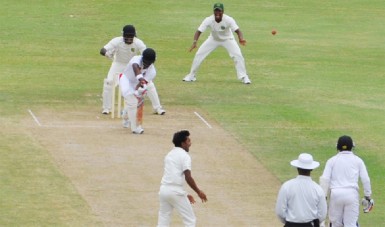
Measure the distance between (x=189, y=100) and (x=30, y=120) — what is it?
448 cm

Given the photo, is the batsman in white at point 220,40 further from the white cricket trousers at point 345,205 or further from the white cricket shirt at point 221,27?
the white cricket trousers at point 345,205

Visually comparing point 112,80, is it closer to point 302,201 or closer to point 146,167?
point 146,167

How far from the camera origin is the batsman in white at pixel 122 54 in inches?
1042

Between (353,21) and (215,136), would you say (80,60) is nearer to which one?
(215,136)

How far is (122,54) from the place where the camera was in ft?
87.8

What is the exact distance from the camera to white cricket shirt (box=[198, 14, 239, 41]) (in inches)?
1193

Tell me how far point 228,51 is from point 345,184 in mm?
13802

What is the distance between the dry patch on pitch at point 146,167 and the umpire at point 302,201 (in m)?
2.89

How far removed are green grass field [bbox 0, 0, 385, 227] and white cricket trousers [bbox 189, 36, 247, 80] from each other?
482 mm

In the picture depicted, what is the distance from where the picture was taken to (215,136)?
25391 millimetres

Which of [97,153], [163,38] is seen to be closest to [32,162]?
[97,153]

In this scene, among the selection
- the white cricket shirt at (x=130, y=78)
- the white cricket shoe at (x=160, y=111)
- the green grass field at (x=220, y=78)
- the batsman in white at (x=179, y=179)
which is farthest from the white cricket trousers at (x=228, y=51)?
the batsman in white at (x=179, y=179)

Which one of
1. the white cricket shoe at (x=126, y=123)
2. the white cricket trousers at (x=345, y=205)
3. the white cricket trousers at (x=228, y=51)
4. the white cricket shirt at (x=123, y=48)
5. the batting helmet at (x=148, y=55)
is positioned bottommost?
the white cricket shoe at (x=126, y=123)

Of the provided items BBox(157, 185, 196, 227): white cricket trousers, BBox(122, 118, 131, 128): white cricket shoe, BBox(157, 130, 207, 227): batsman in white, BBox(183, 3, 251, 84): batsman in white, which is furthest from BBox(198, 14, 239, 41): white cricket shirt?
BBox(157, 185, 196, 227): white cricket trousers
